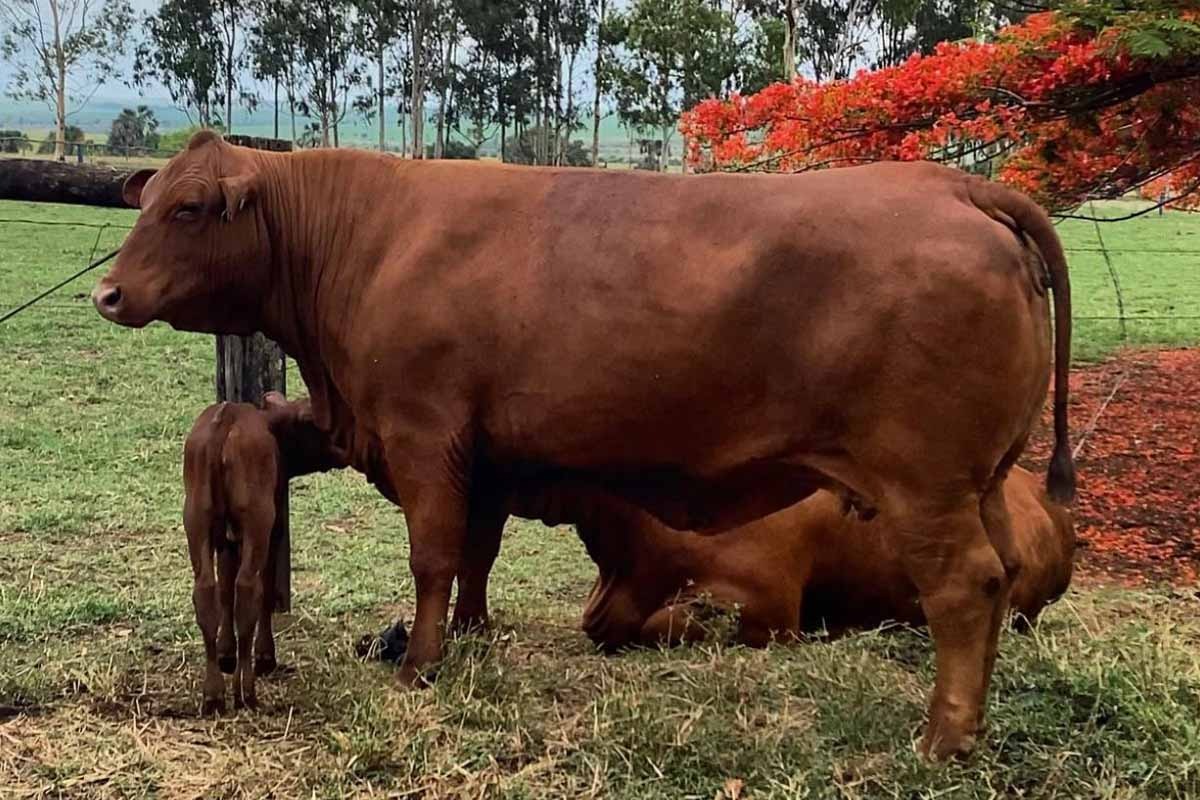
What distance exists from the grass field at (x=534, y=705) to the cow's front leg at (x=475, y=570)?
0.11 meters

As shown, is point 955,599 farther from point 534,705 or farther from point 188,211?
point 188,211

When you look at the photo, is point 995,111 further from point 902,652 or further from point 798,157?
point 902,652

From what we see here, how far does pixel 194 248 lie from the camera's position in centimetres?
408

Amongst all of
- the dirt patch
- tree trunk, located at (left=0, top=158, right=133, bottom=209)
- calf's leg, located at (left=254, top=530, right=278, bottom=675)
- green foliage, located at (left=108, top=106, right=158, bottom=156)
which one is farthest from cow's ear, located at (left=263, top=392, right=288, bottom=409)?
green foliage, located at (left=108, top=106, right=158, bottom=156)

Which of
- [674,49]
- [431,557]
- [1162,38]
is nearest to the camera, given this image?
[431,557]

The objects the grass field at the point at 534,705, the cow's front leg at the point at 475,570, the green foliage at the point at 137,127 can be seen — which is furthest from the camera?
the green foliage at the point at 137,127

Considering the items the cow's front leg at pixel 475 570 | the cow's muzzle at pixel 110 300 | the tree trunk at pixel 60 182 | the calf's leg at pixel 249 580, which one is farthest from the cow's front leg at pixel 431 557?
the tree trunk at pixel 60 182

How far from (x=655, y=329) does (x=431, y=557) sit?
3.60ft

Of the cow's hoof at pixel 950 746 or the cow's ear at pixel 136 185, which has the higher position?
the cow's ear at pixel 136 185

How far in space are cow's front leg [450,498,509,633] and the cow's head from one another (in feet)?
4.08

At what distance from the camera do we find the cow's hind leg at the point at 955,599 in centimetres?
360

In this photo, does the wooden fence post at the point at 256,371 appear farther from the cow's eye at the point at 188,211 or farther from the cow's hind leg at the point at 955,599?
the cow's hind leg at the point at 955,599

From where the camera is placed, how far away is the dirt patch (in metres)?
6.80

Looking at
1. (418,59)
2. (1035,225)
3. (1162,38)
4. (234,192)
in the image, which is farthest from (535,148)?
(1035,225)
